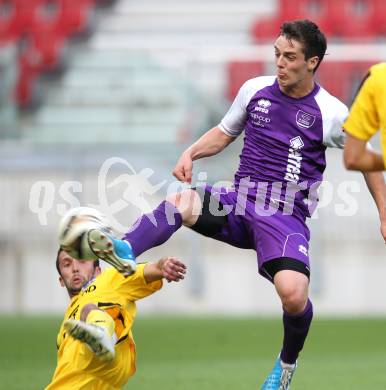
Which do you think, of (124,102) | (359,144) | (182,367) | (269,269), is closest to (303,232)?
(269,269)

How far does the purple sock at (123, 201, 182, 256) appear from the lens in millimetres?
5973

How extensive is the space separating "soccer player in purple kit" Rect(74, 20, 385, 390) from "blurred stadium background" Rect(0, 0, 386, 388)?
7005mm

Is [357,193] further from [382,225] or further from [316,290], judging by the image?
[382,225]

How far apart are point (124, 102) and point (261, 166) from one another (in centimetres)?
943

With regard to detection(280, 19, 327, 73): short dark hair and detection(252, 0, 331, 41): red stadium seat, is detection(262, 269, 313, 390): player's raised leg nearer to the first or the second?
detection(280, 19, 327, 73): short dark hair

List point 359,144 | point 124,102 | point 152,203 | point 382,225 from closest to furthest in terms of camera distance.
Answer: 1. point 359,144
2. point 382,225
3. point 152,203
4. point 124,102

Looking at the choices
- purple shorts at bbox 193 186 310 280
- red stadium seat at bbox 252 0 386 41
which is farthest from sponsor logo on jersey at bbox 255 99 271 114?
red stadium seat at bbox 252 0 386 41

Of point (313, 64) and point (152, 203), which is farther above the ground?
point (313, 64)

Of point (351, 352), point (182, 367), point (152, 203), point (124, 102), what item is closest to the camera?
point (182, 367)

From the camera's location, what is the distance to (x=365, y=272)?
561 inches

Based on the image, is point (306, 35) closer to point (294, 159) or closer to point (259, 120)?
point (259, 120)

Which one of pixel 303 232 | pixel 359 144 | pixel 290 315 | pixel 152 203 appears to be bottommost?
pixel 152 203

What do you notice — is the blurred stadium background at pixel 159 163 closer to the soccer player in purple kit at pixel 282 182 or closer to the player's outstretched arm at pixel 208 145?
the player's outstretched arm at pixel 208 145

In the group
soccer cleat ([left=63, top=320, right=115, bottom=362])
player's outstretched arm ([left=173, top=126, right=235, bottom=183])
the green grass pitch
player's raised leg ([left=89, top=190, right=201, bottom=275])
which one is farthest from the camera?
the green grass pitch
